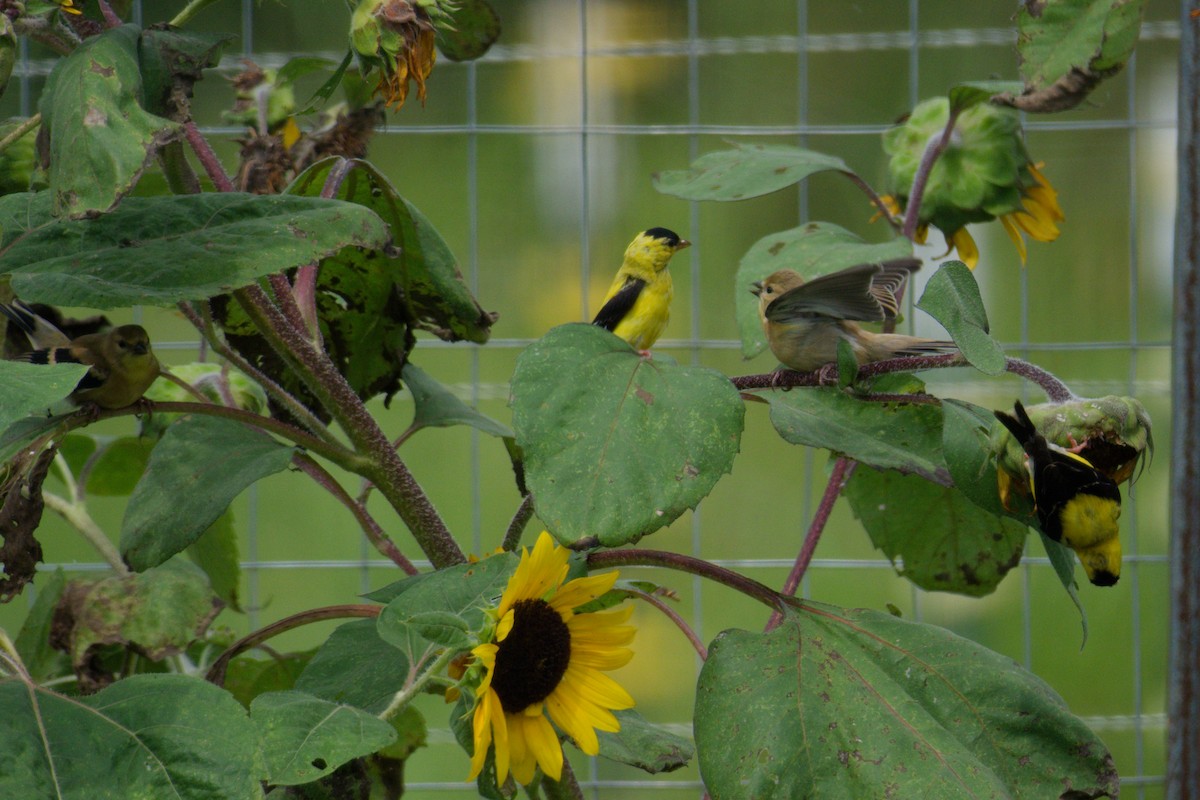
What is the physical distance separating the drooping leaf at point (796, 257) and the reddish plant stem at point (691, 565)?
6.1 inches

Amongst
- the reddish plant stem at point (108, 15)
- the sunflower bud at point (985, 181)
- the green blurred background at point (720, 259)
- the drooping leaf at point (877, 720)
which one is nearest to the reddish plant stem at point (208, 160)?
the reddish plant stem at point (108, 15)

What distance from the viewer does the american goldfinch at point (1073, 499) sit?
0.35m

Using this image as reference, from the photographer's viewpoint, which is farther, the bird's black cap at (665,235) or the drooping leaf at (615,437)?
the bird's black cap at (665,235)

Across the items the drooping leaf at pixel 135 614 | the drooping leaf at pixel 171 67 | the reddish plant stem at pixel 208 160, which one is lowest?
the drooping leaf at pixel 135 614

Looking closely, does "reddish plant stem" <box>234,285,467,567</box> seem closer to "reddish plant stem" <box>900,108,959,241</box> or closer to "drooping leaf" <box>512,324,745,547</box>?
Result: "drooping leaf" <box>512,324,745,547</box>

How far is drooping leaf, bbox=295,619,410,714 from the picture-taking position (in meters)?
0.44

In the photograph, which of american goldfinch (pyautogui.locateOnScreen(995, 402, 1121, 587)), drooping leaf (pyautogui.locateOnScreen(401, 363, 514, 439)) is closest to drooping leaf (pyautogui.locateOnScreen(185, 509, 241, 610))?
drooping leaf (pyautogui.locateOnScreen(401, 363, 514, 439))

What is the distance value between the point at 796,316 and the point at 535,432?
166 mm

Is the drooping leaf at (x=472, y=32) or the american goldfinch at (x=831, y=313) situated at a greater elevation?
the drooping leaf at (x=472, y=32)

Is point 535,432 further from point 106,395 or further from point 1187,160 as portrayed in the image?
point 1187,160

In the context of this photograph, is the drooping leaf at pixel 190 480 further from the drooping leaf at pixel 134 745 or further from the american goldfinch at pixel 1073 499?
the american goldfinch at pixel 1073 499

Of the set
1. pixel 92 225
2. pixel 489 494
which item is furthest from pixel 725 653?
pixel 489 494

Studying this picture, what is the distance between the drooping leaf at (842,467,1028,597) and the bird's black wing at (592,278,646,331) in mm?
351

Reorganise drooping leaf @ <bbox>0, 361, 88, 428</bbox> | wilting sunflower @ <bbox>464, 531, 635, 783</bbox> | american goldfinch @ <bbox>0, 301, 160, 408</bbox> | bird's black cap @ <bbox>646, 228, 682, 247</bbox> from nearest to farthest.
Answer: drooping leaf @ <bbox>0, 361, 88, 428</bbox> → wilting sunflower @ <bbox>464, 531, 635, 783</bbox> → american goldfinch @ <bbox>0, 301, 160, 408</bbox> → bird's black cap @ <bbox>646, 228, 682, 247</bbox>
